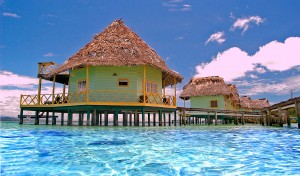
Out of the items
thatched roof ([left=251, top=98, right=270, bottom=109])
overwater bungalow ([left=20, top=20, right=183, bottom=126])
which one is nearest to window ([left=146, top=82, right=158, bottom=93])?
overwater bungalow ([left=20, top=20, right=183, bottom=126])

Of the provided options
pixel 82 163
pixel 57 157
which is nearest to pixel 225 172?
pixel 82 163

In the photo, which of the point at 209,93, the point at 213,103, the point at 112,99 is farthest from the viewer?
the point at 213,103

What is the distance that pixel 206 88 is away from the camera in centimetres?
3306

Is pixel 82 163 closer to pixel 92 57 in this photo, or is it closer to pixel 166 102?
pixel 92 57

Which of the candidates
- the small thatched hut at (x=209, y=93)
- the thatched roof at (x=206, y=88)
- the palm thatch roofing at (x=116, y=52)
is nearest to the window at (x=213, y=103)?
the small thatched hut at (x=209, y=93)

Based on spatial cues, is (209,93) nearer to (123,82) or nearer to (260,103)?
(123,82)

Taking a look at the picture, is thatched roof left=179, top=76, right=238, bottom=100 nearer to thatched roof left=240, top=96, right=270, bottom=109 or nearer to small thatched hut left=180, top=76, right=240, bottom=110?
small thatched hut left=180, top=76, right=240, bottom=110

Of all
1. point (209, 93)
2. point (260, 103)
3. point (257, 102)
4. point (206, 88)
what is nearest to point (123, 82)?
point (209, 93)

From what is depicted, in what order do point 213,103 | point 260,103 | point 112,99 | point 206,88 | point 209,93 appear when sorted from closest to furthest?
point 112,99 < point 209,93 < point 213,103 < point 206,88 < point 260,103

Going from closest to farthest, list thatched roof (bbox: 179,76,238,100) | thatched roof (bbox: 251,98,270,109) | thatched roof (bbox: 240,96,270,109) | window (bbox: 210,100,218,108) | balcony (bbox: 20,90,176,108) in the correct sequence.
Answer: balcony (bbox: 20,90,176,108), thatched roof (bbox: 179,76,238,100), window (bbox: 210,100,218,108), thatched roof (bbox: 240,96,270,109), thatched roof (bbox: 251,98,270,109)

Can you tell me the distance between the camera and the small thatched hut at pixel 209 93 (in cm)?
3206

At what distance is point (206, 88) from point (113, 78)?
18188mm

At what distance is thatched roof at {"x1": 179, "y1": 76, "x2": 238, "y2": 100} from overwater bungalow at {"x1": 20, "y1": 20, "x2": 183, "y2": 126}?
13.1 metres

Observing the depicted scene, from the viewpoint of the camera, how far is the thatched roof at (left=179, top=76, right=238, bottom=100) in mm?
31891
